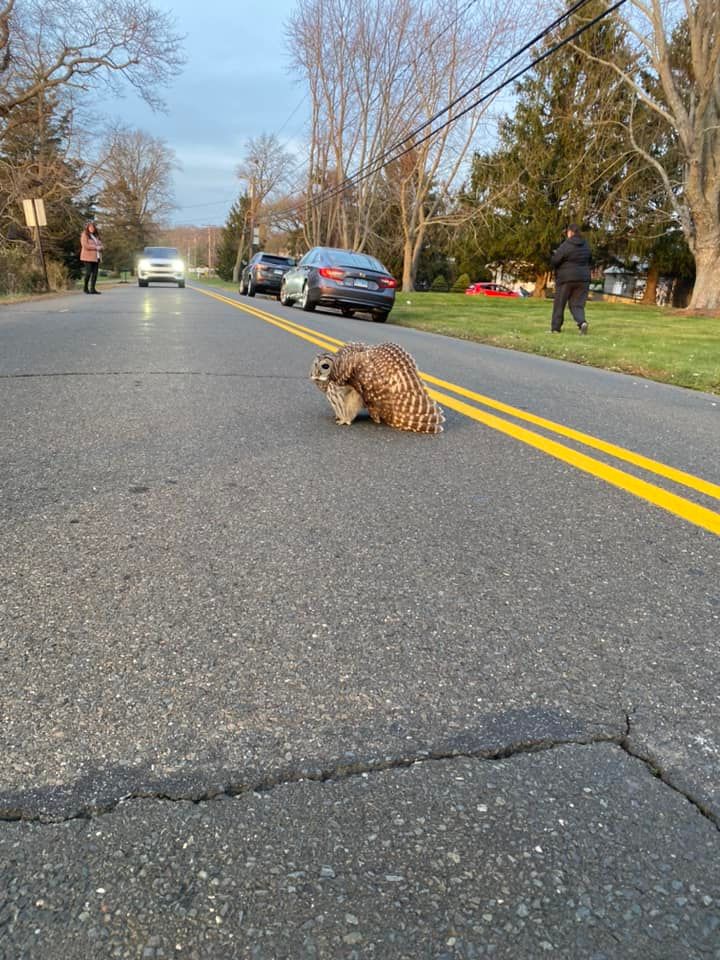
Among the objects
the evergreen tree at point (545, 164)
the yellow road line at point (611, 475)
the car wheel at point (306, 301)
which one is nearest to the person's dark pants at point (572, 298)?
the car wheel at point (306, 301)

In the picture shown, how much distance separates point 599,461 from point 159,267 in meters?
34.8

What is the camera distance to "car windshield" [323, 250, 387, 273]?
16.6m

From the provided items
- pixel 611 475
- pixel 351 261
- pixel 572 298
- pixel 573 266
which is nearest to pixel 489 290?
pixel 351 261

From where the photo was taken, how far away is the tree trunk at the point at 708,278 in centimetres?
2281

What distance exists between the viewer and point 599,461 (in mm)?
3930

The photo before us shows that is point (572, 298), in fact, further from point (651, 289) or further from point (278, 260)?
point (651, 289)

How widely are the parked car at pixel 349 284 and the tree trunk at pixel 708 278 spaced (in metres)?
12.4

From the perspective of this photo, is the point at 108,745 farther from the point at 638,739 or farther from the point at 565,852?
the point at 638,739

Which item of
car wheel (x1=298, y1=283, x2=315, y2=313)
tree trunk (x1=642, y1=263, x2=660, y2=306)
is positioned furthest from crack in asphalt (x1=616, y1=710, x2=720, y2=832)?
tree trunk (x1=642, y1=263, x2=660, y2=306)

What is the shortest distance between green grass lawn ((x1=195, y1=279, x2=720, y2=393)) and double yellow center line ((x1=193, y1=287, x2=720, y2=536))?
12.3 feet

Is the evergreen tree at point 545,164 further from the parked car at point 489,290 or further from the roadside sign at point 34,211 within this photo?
the roadside sign at point 34,211

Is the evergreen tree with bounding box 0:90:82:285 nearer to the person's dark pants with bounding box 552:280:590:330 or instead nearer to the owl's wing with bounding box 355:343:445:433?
the person's dark pants with bounding box 552:280:590:330

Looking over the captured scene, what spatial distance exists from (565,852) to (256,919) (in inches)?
21.0

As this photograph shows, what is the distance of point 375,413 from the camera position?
15.1 feet
